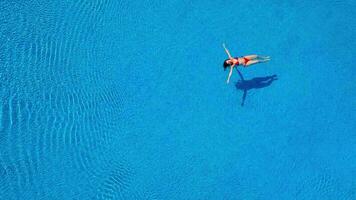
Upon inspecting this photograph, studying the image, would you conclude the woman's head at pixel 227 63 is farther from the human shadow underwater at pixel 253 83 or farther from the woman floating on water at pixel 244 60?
the human shadow underwater at pixel 253 83

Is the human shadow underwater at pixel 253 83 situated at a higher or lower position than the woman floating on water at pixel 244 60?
lower

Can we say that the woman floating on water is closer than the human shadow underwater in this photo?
Yes

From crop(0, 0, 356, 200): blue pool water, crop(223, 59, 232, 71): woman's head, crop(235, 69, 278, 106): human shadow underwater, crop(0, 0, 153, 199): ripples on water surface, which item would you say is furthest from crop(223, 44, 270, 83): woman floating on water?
crop(0, 0, 153, 199): ripples on water surface

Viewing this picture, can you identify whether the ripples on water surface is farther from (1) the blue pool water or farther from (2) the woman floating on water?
(2) the woman floating on water

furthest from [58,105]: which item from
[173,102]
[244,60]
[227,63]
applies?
[244,60]

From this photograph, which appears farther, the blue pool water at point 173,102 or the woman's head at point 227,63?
the blue pool water at point 173,102

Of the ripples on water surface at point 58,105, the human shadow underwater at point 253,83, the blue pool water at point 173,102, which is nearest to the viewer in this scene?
the ripples on water surface at point 58,105

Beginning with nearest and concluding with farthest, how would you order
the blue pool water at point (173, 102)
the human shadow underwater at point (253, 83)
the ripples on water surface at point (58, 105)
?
1. the ripples on water surface at point (58, 105)
2. the blue pool water at point (173, 102)
3. the human shadow underwater at point (253, 83)

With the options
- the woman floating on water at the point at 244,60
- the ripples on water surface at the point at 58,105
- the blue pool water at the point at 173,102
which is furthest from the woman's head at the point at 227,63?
the ripples on water surface at the point at 58,105
